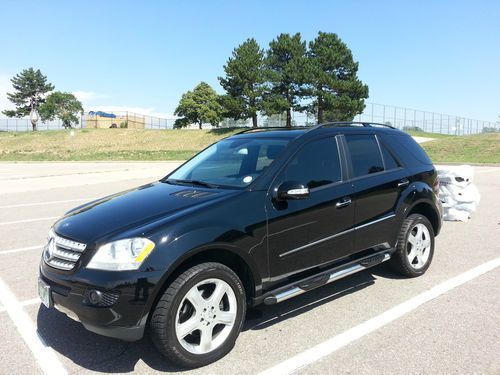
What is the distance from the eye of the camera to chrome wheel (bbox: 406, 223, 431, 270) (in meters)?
4.95

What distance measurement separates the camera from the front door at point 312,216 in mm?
3570

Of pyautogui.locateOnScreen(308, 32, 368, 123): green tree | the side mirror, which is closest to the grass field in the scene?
pyautogui.locateOnScreen(308, 32, 368, 123): green tree

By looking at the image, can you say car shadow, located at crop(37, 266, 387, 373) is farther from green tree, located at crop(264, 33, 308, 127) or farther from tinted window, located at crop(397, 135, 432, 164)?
green tree, located at crop(264, 33, 308, 127)

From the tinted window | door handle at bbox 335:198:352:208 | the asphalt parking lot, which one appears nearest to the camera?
the asphalt parking lot

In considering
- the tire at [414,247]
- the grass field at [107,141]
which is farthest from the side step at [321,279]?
the grass field at [107,141]

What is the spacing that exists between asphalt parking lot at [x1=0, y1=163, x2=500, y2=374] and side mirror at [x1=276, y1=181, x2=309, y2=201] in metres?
1.12

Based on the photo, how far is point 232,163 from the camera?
4457 millimetres

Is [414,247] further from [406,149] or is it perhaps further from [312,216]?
[312,216]

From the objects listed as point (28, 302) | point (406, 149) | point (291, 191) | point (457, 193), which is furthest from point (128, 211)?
point (457, 193)

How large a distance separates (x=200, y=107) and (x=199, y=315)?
Answer: 7665cm

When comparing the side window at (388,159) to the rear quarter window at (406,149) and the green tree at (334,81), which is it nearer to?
the rear quarter window at (406,149)

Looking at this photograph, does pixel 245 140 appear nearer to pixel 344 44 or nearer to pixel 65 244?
pixel 65 244

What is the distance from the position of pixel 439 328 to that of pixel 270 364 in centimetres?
152

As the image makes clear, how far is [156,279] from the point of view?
2879 millimetres
